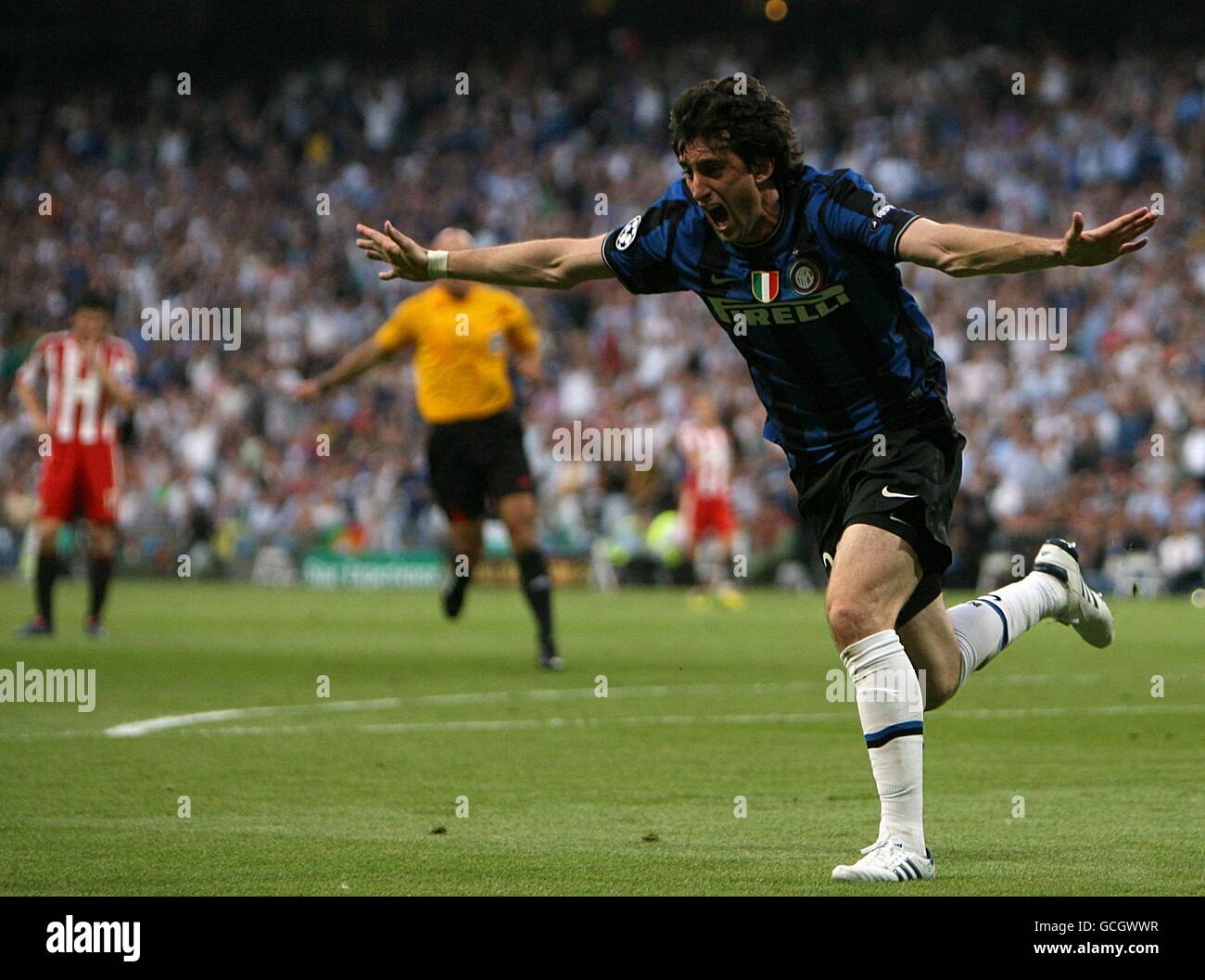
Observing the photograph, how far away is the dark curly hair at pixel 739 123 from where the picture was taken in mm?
5762

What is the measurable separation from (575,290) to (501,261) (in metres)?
24.5

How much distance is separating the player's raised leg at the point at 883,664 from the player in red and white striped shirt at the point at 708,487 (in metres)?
17.0

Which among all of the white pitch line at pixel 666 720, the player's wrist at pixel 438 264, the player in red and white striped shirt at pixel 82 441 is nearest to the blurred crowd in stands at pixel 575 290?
the player in red and white striped shirt at pixel 82 441

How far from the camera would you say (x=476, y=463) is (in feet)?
43.5

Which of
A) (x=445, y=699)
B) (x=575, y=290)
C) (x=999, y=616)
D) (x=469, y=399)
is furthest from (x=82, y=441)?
(x=575, y=290)

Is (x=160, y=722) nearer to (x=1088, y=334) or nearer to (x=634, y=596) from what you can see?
(x=634, y=596)

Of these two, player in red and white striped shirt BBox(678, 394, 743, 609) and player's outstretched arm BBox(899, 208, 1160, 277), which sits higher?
player in red and white striped shirt BBox(678, 394, 743, 609)

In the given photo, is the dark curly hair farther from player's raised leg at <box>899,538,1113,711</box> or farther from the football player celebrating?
player's raised leg at <box>899,538,1113,711</box>

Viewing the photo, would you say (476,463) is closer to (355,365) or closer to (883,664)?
(355,365)

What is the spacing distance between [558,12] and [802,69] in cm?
547

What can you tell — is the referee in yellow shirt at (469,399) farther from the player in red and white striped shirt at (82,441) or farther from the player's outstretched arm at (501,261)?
the player's outstretched arm at (501,261)

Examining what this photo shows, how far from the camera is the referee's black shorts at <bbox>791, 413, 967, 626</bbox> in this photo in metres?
5.88

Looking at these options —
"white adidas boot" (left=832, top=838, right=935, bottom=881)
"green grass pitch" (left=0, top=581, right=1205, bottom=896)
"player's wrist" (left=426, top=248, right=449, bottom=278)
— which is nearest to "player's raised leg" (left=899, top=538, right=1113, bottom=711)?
"green grass pitch" (left=0, top=581, right=1205, bottom=896)
